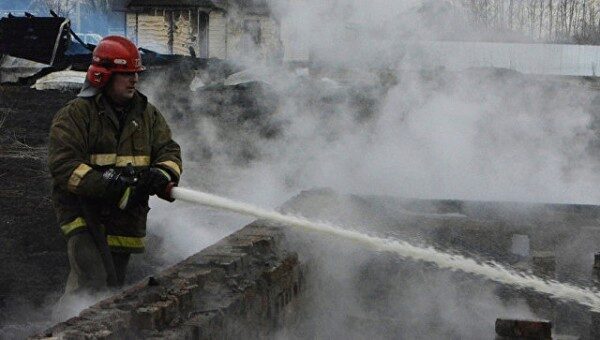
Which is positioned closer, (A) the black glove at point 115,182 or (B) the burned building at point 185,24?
(A) the black glove at point 115,182

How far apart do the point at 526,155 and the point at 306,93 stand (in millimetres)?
5857

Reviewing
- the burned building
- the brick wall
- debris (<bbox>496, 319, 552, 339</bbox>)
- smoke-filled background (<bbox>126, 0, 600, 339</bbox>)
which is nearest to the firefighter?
the brick wall

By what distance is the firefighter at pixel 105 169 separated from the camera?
4.33 metres

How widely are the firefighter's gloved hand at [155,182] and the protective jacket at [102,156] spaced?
4.2 inches

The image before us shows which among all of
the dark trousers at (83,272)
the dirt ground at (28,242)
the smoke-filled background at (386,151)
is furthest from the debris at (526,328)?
the dirt ground at (28,242)

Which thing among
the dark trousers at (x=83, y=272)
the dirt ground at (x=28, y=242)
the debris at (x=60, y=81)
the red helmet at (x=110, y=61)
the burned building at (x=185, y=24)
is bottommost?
the dirt ground at (x=28, y=242)

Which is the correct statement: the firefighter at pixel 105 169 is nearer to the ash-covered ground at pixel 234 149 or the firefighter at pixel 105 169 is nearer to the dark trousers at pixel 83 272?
the dark trousers at pixel 83 272

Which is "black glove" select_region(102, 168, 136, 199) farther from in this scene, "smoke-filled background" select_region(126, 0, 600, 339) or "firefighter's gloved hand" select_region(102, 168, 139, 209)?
"smoke-filled background" select_region(126, 0, 600, 339)

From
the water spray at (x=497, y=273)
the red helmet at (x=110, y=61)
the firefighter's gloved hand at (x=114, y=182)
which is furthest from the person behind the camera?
the water spray at (x=497, y=273)

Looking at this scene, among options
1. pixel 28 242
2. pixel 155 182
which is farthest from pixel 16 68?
pixel 155 182

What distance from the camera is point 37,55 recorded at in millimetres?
19016

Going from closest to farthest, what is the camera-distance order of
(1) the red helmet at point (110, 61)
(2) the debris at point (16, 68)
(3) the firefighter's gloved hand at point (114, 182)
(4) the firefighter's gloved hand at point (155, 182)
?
(3) the firefighter's gloved hand at point (114, 182) → (4) the firefighter's gloved hand at point (155, 182) → (1) the red helmet at point (110, 61) → (2) the debris at point (16, 68)

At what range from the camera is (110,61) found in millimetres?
4559

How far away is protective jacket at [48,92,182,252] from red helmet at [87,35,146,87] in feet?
0.28
